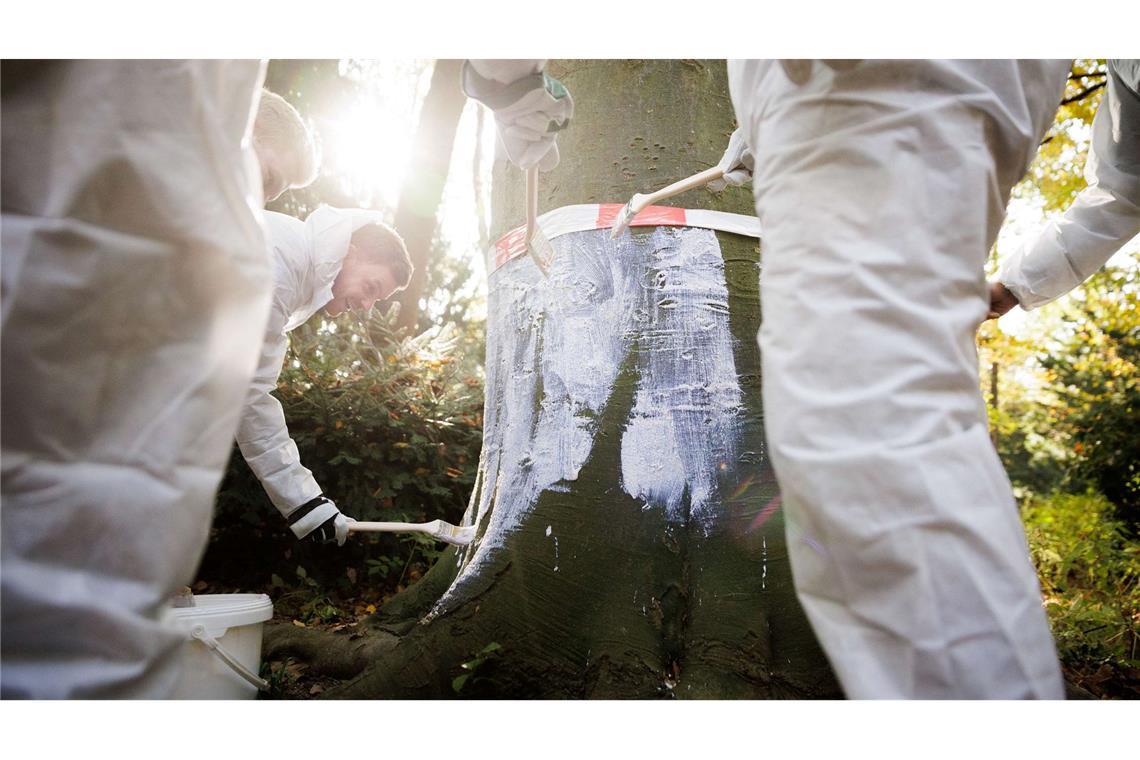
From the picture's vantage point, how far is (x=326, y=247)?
2.91 metres

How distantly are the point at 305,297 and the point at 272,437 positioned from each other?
602 millimetres

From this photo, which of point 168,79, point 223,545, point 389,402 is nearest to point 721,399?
point 168,79

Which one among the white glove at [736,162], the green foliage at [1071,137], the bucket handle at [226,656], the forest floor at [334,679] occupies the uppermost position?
the green foliage at [1071,137]

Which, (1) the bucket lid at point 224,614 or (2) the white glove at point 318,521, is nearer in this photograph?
(1) the bucket lid at point 224,614

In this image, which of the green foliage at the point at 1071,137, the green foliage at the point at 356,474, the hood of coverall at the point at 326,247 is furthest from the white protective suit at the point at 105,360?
the green foliage at the point at 1071,137

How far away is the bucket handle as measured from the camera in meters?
1.81

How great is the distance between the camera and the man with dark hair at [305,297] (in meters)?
2.67

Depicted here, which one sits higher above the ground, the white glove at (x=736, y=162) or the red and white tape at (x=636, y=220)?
the white glove at (x=736, y=162)

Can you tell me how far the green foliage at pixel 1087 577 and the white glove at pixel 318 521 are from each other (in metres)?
→ 2.74

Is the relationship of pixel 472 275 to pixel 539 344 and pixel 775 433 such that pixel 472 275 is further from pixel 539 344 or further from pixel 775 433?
pixel 775 433

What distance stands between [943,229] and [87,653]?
1.11 metres

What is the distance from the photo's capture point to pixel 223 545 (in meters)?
3.65

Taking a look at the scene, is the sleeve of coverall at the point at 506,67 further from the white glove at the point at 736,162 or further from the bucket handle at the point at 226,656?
the bucket handle at the point at 226,656

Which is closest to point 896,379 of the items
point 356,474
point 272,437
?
point 272,437
